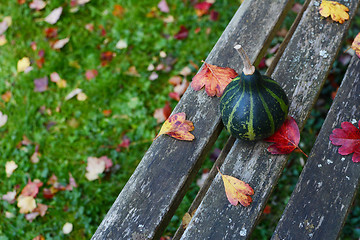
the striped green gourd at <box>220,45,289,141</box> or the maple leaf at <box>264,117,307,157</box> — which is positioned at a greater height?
the striped green gourd at <box>220,45,289,141</box>

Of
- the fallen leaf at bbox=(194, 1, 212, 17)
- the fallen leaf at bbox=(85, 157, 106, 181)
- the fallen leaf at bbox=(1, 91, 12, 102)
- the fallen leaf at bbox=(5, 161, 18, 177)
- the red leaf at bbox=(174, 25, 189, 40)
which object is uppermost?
the fallen leaf at bbox=(1, 91, 12, 102)

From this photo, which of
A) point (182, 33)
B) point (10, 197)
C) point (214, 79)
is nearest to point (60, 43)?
point (182, 33)

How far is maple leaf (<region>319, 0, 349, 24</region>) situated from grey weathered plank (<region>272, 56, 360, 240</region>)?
1.71 feet

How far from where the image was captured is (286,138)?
153 cm

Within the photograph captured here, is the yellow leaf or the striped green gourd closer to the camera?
the striped green gourd

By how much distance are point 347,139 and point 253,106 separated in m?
0.47

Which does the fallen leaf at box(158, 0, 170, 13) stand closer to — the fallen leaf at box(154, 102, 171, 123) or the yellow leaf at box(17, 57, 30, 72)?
the fallen leaf at box(154, 102, 171, 123)

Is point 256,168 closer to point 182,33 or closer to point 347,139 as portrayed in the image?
point 347,139

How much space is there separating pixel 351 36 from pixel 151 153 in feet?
7.03

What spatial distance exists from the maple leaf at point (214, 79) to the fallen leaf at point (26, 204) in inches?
58.9

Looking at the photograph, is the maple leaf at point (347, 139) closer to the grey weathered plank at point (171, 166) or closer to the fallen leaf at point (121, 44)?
the grey weathered plank at point (171, 166)

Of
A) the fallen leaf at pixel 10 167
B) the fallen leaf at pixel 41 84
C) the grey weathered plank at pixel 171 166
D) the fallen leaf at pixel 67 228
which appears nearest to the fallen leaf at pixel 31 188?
the fallen leaf at pixel 10 167

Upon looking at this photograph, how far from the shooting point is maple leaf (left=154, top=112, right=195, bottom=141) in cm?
157

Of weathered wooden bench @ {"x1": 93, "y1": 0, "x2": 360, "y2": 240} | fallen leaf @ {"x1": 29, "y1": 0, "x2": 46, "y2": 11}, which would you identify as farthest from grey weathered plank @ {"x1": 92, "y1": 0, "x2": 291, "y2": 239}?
fallen leaf @ {"x1": 29, "y1": 0, "x2": 46, "y2": 11}
